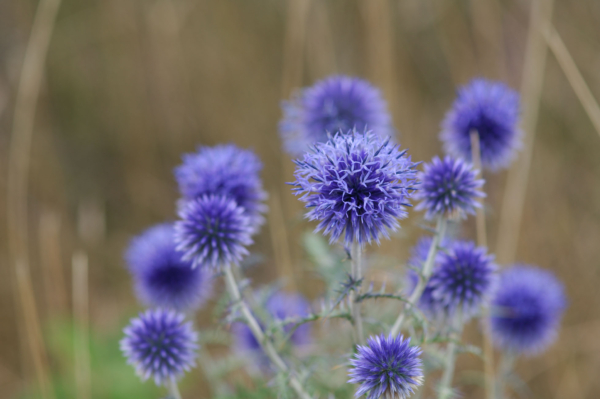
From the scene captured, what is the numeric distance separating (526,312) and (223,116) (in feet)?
9.60

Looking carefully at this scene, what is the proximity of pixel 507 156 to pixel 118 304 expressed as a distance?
3.25 m

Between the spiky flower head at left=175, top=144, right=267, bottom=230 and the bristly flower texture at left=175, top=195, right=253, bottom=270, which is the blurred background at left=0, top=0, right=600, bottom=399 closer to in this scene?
the spiky flower head at left=175, top=144, right=267, bottom=230

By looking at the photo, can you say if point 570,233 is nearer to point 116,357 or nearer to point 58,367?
point 116,357

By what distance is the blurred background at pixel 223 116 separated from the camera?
3451 millimetres

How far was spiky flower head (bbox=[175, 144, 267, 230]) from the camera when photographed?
159 centimetres

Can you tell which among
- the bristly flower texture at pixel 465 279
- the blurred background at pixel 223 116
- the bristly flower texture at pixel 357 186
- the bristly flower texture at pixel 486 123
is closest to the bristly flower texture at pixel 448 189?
the bristly flower texture at pixel 465 279

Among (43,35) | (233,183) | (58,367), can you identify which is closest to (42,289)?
(58,367)

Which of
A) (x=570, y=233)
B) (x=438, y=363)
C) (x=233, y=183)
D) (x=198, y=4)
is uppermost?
→ (x=198, y=4)

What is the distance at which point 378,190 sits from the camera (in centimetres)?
110

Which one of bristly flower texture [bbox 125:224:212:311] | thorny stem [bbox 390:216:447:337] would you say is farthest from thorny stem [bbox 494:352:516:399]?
bristly flower texture [bbox 125:224:212:311]

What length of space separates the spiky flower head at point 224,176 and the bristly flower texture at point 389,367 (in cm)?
65

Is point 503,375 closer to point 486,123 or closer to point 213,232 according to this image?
point 486,123

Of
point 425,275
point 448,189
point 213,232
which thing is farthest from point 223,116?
point 425,275

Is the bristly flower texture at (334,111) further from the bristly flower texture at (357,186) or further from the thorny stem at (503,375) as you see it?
the thorny stem at (503,375)
